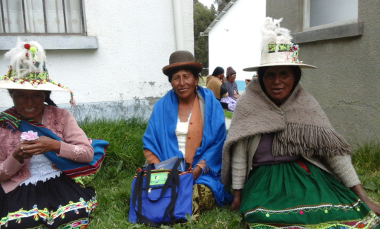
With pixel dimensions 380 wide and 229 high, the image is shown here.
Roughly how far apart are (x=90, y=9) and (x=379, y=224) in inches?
171

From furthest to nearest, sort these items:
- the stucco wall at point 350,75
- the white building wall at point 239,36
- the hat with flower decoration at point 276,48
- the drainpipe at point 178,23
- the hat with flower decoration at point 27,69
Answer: the white building wall at point 239,36 → the drainpipe at point 178,23 → the stucco wall at point 350,75 → the hat with flower decoration at point 276,48 → the hat with flower decoration at point 27,69

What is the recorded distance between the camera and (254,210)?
225 cm

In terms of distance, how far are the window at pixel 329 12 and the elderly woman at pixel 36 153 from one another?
390cm

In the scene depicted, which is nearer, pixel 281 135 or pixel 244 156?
pixel 281 135

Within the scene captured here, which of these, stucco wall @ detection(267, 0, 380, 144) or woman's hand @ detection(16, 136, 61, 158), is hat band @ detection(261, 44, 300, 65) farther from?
stucco wall @ detection(267, 0, 380, 144)

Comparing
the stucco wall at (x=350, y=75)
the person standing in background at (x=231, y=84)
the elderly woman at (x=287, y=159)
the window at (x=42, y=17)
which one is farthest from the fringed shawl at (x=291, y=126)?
the person standing in background at (x=231, y=84)

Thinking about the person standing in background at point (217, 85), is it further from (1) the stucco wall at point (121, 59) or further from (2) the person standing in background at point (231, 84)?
(1) the stucco wall at point (121, 59)

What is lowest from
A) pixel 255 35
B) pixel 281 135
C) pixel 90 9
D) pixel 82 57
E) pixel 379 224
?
pixel 379 224

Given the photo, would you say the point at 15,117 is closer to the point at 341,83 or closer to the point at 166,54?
the point at 166,54

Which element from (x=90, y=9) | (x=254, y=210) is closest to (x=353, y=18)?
(x=254, y=210)

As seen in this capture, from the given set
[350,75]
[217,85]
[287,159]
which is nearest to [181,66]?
[287,159]

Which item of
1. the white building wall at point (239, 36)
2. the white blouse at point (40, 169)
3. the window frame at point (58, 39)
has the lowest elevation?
the white blouse at point (40, 169)

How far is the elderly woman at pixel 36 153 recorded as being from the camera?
229cm

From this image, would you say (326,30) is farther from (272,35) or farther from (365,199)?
(365,199)
